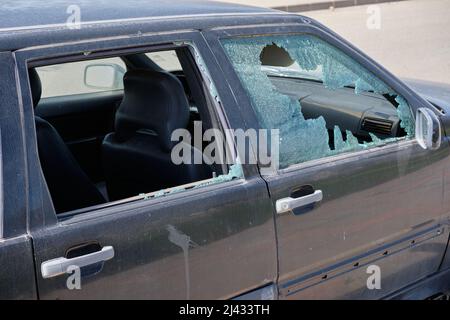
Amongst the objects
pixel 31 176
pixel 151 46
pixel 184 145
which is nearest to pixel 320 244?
pixel 184 145

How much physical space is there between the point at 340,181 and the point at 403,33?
35.2ft

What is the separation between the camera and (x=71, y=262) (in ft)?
6.11

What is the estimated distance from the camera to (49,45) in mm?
1964

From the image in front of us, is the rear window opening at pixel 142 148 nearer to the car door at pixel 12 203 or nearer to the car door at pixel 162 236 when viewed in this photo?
the car door at pixel 162 236

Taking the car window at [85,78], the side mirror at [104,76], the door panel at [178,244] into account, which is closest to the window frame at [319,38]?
the door panel at [178,244]

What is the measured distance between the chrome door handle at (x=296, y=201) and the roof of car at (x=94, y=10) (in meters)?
0.82

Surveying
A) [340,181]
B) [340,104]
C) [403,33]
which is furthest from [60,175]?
[403,33]

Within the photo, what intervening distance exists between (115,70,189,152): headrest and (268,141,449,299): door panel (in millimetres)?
544

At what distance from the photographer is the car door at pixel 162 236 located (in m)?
1.88

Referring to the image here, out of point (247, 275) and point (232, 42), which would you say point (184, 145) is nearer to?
point (232, 42)

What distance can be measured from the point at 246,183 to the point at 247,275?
1.16 ft

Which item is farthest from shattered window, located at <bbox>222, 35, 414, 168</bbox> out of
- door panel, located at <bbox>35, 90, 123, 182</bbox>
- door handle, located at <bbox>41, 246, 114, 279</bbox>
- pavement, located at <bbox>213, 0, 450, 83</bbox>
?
pavement, located at <bbox>213, 0, 450, 83</bbox>

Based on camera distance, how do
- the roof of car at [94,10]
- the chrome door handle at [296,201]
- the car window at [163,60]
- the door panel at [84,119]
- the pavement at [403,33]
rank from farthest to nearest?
the pavement at [403,33] < the door panel at [84,119] < the car window at [163,60] < the chrome door handle at [296,201] < the roof of car at [94,10]

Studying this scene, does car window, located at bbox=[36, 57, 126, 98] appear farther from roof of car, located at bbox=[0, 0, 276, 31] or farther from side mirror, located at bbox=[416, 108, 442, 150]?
side mirror, located at bbox=[416, 108, 442, 150]
